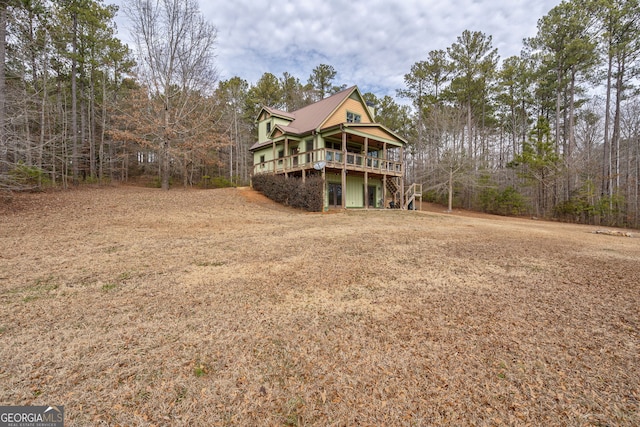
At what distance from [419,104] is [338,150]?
61.0 feet

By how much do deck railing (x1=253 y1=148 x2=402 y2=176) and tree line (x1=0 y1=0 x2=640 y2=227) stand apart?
19.4 ft

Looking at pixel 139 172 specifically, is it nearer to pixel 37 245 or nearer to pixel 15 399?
pixel 37 245

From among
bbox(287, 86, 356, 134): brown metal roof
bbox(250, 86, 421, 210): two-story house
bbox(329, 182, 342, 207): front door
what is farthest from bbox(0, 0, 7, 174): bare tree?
bbox(329, 182, 342, 207): front door

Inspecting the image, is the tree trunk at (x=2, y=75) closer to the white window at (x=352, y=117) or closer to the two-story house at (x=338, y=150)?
the two-story house at (x=338, y=150)

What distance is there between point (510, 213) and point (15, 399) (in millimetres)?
29815

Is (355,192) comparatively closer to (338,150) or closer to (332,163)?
(338,150)

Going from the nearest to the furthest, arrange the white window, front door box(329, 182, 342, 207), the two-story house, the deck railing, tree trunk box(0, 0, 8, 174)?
tree trunk box(0, 0, 8, 174) < the deck railing < the two-story house < front door box(329, 182, 342, 207) < the white window

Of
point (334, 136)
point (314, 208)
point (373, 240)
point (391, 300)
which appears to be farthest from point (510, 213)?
point (391, 300)

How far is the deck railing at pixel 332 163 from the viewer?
51.2 feet

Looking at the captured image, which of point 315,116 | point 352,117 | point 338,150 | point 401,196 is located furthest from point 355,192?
point 315,116

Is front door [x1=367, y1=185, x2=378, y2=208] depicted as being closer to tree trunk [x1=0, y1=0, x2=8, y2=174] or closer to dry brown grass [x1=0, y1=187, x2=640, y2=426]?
dry brown grass [x1=0, y1=187, x2=640, y2=426]

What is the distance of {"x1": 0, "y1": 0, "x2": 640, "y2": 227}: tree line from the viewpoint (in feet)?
53.7

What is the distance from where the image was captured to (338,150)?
16.4m

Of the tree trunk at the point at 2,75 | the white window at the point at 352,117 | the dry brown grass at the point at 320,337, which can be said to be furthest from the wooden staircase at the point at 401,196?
the tree trunk at the point at 2,75
